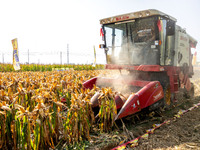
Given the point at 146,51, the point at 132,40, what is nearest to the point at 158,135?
the point at 146,51

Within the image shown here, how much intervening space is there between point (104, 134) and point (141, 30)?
9.56ft

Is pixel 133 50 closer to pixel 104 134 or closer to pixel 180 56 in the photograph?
pixel 180 56

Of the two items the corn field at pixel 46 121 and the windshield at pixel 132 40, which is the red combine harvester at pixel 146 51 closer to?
the windshield at pixel 132 40

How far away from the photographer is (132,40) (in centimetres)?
481

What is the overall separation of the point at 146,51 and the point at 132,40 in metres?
0.48

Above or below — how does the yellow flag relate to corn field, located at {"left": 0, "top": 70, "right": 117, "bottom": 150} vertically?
above

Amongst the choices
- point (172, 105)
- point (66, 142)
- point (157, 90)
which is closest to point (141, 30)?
point (157, 90)

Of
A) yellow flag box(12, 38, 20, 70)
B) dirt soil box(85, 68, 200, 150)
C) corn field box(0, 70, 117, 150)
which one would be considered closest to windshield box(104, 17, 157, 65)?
dirt soil box(85, 68, 200, 150)

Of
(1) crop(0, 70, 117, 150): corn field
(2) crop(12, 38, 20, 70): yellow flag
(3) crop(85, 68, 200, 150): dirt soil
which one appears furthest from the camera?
(2) crop(12, 38, 20, 70): yellow flag

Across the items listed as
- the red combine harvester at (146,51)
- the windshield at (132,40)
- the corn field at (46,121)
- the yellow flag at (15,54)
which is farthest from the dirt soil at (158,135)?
the yellow flag at (15,54)

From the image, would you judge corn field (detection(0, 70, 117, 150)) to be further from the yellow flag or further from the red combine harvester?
the yellow flag

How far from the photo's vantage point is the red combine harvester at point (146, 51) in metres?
4.30

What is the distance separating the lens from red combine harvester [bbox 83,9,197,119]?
4.30m

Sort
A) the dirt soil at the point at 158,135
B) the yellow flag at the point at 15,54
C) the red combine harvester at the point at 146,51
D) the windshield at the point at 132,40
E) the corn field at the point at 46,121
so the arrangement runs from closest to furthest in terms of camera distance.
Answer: the corn field at the point at 46,121 → the dirt soil at the point at 158,135 → the red combine harvester at the point at 146,51 → the windshield at the point at 132,40 → the yellow flag at the point at 15,54
